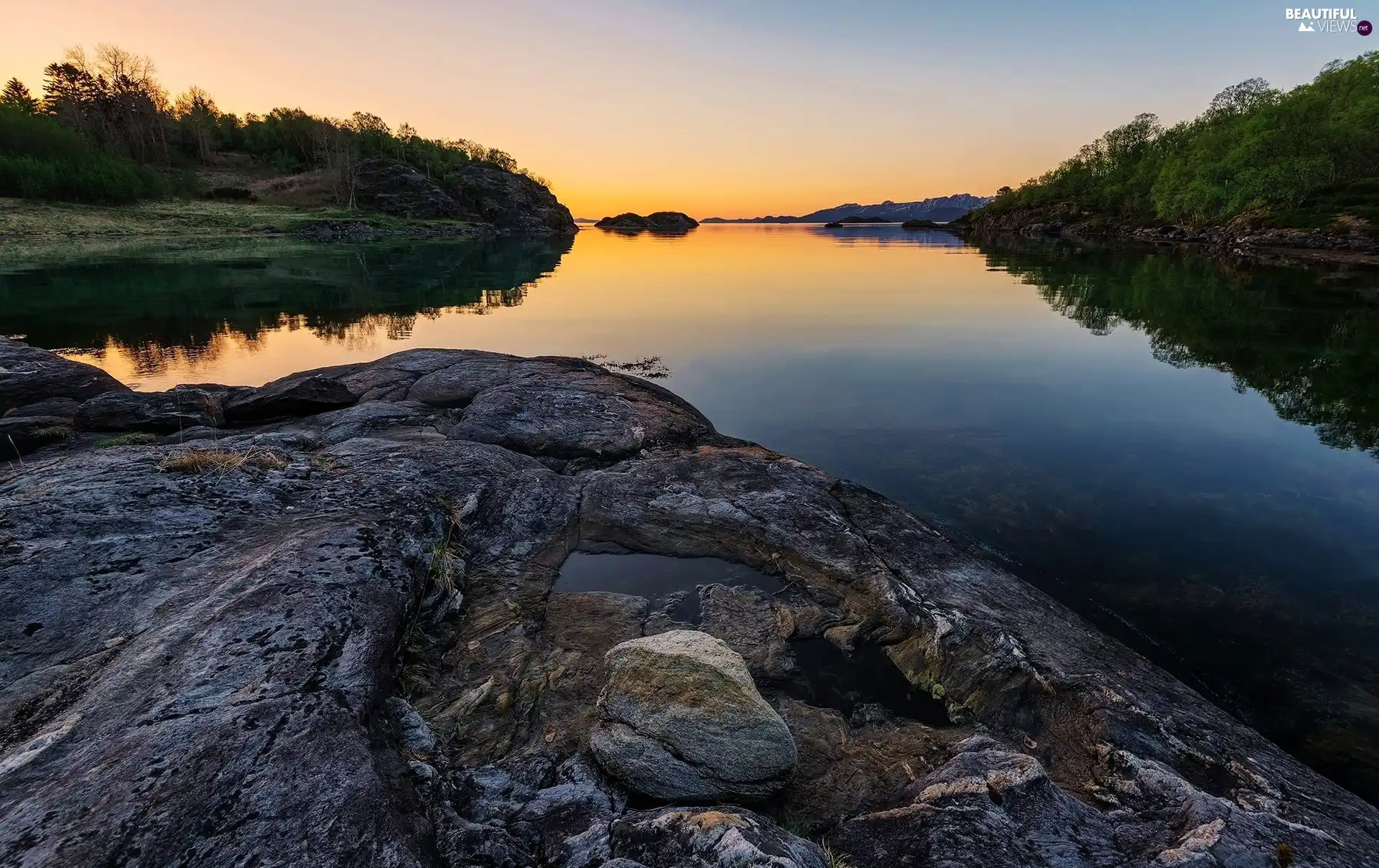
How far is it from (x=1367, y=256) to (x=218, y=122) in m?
280

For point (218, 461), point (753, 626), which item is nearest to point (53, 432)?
point (218, 461)

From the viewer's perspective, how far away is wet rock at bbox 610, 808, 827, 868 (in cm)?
470

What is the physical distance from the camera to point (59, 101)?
13088 centimetres

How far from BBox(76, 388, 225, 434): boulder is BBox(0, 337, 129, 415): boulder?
7.29ft

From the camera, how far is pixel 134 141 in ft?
440

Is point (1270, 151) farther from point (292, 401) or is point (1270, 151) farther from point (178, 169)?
point (178, 169)

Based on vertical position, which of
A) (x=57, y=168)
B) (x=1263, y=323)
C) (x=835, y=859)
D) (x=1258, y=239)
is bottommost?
(x=835, y=859)

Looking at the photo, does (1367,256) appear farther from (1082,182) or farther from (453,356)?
(1082,182)

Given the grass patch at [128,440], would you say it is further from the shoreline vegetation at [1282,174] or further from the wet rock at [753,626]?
the shoreline vegetation at [1282,174]

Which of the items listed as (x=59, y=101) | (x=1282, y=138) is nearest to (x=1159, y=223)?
(x=1282, y=138)

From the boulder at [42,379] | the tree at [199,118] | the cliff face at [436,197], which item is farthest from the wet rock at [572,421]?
the tree at [199,118]

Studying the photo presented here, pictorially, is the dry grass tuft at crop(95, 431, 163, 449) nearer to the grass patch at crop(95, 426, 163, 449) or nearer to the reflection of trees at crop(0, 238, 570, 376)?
the grass patch at crop(95, 426, 163, 449)

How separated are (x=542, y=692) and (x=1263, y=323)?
169 feet

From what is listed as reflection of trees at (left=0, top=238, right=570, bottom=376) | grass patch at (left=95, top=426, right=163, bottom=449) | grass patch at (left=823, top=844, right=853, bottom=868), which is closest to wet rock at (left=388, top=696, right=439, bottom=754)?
grass patch at (left=823, top=844, right=853, bottom=868)
